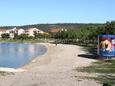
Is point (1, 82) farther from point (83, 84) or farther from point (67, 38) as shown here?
point (67, 38)

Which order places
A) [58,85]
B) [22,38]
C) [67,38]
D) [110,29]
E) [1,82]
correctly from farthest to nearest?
[22,38] < [67,38] < [110,29] < [1,82] < [58,85]

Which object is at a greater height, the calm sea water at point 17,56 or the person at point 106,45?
the person at point 106,45

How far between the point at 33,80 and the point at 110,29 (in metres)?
57.6

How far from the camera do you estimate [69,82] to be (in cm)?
1777

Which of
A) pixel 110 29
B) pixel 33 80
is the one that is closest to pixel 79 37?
pixel 110 29

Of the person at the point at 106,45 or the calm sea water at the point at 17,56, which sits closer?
the person at the point at 106,45

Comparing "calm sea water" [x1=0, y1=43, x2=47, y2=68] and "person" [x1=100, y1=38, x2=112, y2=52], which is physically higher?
"person" [x1=100, y1=38, x2=112, y2=52]

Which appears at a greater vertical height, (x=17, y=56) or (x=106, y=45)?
(x=106, y=45)

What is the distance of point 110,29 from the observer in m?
74.9

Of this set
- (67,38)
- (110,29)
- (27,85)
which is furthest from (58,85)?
(67,38)

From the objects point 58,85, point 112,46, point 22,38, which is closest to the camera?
point 58,85

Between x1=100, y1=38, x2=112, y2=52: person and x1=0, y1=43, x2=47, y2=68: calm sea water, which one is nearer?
x1=100, y1=38, x2=112, y2=52: person

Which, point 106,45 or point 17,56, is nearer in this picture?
point 106,45

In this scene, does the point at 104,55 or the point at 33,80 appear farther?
the point at 104,55
